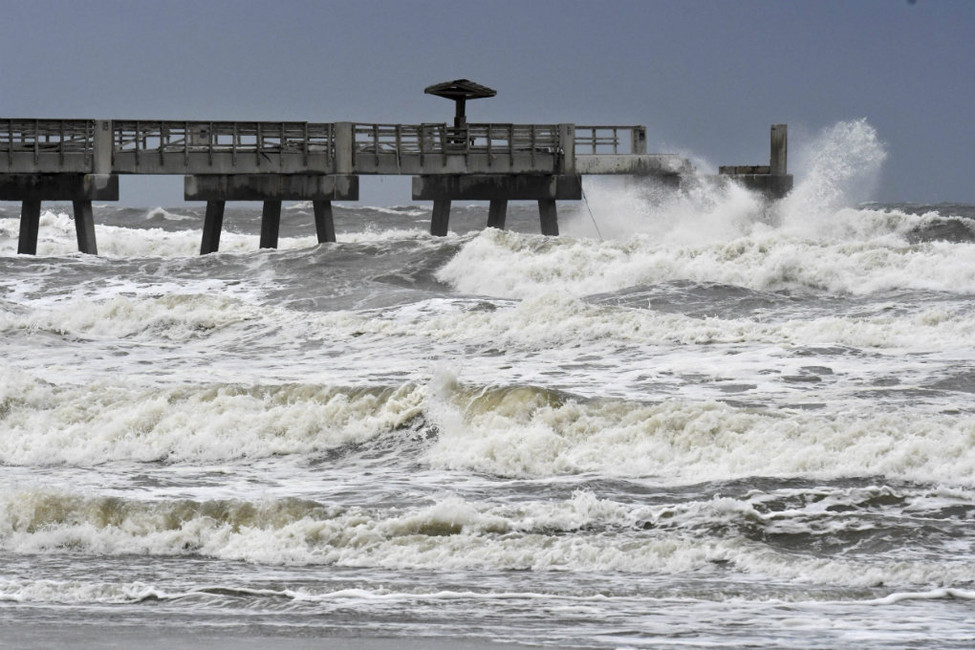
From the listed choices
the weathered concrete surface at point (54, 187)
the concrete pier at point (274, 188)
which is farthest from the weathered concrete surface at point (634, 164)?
the weathered concrete surface at point (54, 187)

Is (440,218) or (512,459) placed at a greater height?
(440,218)

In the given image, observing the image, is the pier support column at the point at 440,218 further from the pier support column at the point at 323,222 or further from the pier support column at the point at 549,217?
the pier support column at the point at 323,222

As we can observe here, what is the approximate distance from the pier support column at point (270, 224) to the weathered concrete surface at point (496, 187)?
3215 mm

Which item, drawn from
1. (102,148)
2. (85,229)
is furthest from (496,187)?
(85,229)

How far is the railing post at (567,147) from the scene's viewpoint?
3575cm

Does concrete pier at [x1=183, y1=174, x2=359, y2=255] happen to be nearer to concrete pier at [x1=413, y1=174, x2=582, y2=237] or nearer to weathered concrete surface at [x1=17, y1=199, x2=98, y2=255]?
concrete pier at [x1=413, y1=174, x2=582, y2=237]

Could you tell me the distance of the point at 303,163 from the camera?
33.2 m

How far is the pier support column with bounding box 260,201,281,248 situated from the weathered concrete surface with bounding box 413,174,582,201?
3215mm

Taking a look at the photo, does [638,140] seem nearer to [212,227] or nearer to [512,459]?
[212,227]

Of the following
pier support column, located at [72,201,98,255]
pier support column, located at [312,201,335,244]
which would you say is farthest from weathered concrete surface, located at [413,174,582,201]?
pier support column, located at [72,201,98,255]

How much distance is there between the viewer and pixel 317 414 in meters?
15.5

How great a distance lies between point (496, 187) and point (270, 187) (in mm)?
5284

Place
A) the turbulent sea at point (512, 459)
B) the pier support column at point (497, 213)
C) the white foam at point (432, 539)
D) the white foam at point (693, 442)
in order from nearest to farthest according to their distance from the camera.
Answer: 1. the turbulent sea at point (512, 459)
2. the white foam at point (432, 539)
3. the white foam at point (693, 442)
4. the pier support column at point (497, 213)

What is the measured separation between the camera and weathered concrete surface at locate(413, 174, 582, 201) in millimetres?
35219
